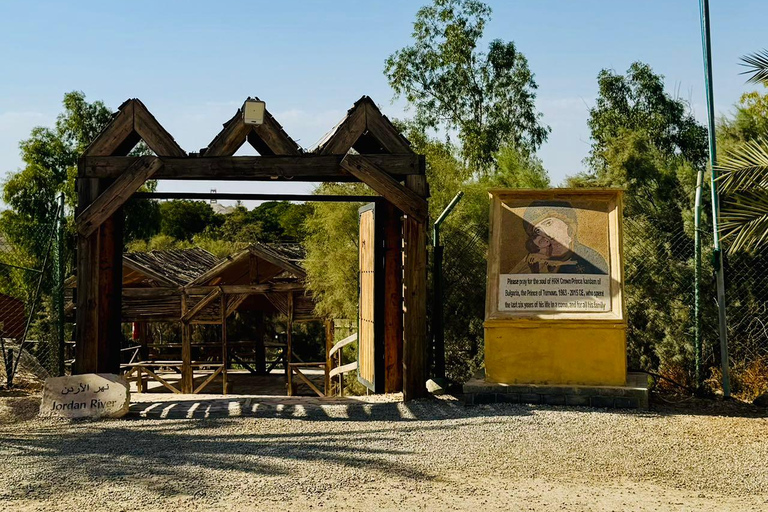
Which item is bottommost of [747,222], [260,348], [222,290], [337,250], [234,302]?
[260,348]

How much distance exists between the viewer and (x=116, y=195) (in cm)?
863

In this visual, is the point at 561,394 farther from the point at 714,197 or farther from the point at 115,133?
the point at 115,133

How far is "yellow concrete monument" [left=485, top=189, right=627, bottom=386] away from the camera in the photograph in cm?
830

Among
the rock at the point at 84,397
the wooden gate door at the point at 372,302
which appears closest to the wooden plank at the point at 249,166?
the wooden gate door at the point at 372,302

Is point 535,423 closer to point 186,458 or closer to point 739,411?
point 739,411

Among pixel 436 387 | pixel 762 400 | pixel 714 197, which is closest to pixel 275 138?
pixel 436 387

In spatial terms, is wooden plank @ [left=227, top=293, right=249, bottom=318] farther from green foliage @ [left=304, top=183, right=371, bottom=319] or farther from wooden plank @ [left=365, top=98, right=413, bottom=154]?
wooden plank @ [left=365, top=98, right=413, bottom=154]

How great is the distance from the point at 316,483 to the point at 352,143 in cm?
427

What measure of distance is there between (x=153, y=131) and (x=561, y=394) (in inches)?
194

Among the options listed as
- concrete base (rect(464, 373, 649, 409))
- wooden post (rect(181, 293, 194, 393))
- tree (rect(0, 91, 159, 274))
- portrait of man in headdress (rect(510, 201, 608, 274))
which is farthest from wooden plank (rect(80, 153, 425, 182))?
tree (rect(0, 91, 159, 274))

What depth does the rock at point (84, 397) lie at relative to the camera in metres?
8.02

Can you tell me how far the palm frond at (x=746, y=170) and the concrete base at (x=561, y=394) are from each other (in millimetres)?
2560

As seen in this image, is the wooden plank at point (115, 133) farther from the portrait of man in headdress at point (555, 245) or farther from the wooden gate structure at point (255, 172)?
the portrait of man in headdress at point (555, 245)

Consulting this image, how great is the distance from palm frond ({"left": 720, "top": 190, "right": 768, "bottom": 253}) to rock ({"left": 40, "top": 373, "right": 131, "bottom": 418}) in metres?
6.43
